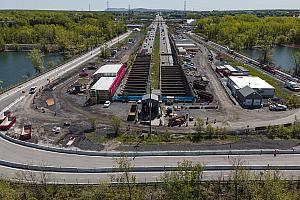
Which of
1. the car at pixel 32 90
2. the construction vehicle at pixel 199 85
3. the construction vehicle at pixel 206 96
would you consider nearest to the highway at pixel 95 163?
the construction vehicle at pixel 206 96

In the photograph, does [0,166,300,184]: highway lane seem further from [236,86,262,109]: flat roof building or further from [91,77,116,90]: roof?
[91,77,116,90]: roof

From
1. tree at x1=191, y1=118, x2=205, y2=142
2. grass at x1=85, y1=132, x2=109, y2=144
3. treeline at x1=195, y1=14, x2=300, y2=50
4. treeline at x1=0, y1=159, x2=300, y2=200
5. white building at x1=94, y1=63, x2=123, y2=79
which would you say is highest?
treeline at x1=195, y1=14, x2=300, y2=50

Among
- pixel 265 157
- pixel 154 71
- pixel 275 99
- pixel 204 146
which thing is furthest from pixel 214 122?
pixel 154 71

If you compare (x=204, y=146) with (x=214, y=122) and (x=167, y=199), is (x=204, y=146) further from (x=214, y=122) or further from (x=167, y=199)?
(x=167, y=199)

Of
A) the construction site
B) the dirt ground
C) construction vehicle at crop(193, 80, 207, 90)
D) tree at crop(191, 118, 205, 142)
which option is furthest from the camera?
construction vehicle at crop(193, 80, 207, 90)

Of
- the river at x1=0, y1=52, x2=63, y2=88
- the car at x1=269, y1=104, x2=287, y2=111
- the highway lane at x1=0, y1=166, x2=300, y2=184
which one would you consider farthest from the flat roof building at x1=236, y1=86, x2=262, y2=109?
the river at x1=0, y1=52, x2=63, y2=88

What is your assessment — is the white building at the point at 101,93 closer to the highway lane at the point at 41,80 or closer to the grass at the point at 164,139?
the grass at the point at 164,139
